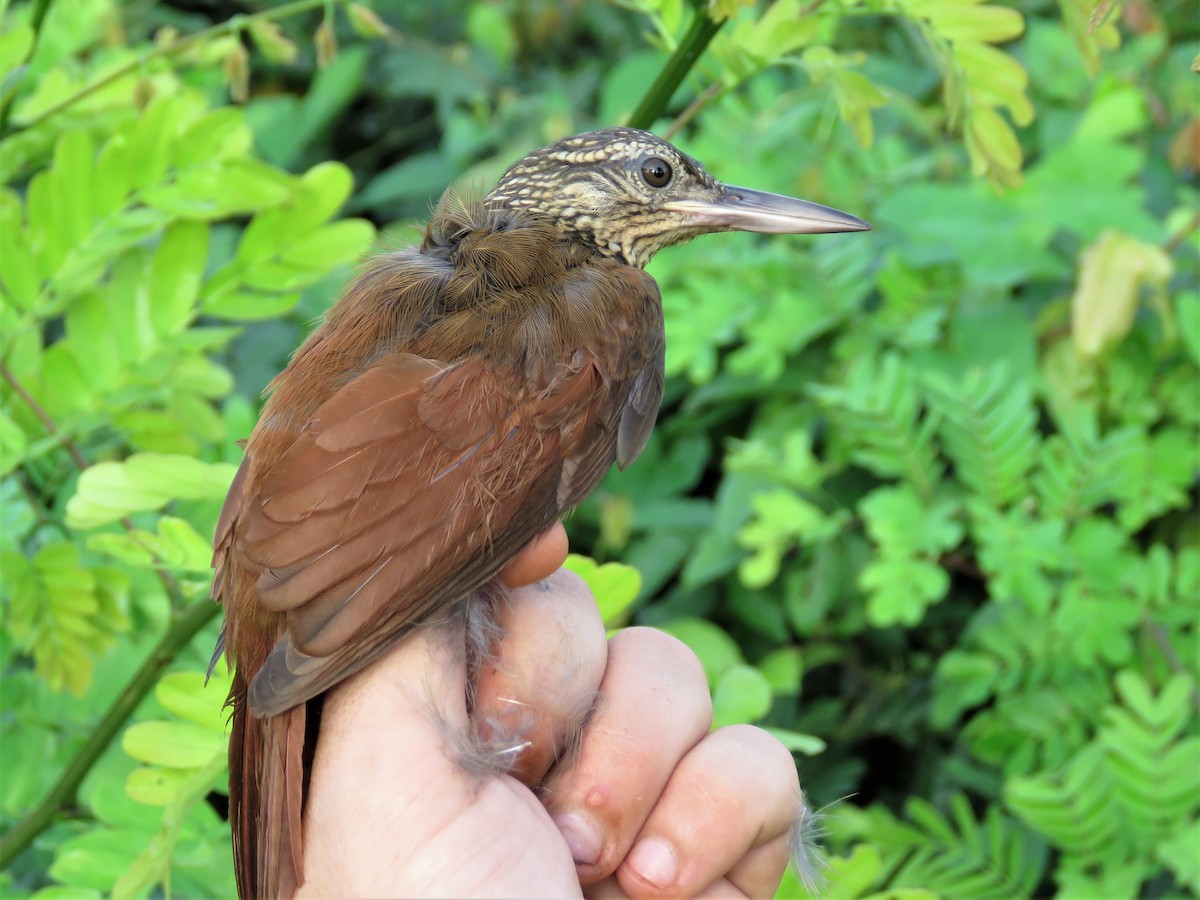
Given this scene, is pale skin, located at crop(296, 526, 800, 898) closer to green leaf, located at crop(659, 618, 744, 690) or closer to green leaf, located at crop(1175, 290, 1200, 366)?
green leaf, located at crop(659, 618, 744, 690)

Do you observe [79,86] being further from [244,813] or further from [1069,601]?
[1069,601]

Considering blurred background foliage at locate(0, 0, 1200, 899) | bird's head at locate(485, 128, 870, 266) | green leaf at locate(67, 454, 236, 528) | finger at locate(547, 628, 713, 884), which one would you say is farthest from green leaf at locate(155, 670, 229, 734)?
bird's head at locate(485, 128, 870, 266)

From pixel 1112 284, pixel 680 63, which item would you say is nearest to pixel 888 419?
pixel 1112 284

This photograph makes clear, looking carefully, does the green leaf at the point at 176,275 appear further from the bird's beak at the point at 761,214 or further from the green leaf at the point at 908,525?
the green leaf at the point at 908,525

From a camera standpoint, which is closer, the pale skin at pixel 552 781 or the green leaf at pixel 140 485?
the pale skin at pixel 552 781

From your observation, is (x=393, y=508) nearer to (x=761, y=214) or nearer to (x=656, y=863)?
(x=656, y=863)

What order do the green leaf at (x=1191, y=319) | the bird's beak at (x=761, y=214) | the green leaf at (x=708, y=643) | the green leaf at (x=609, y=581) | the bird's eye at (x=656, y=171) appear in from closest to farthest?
the green leaf at (x=609, y=581) → the bird's beak at (x=761, y=214) → the bird's eye at (x=656, y=171) → the green leaf at (x=708, y=643) → the green leaf at (x=1191, y=319)

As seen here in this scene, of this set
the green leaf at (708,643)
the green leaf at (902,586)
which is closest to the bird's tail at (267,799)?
the green leaf at (708,643)
